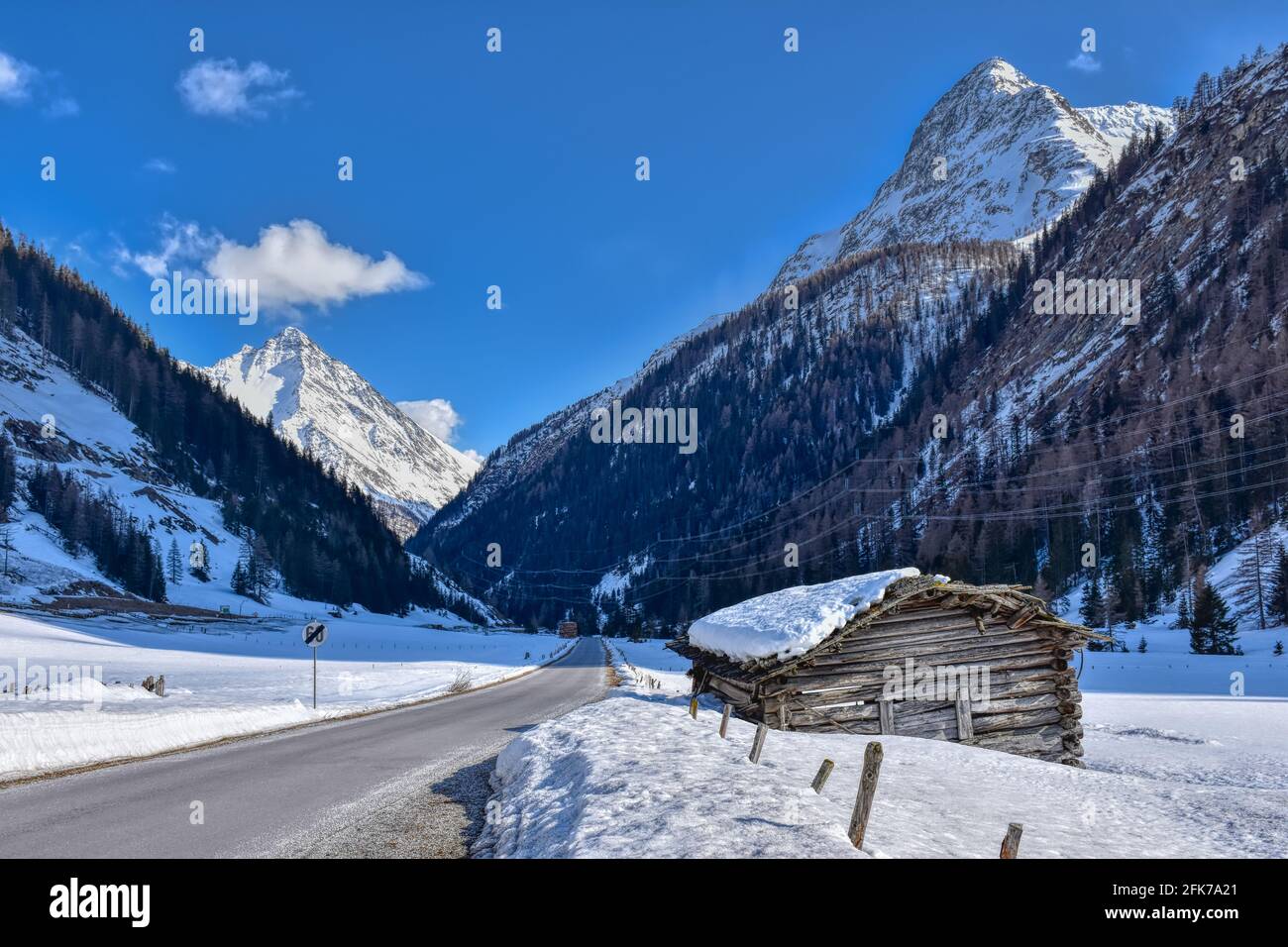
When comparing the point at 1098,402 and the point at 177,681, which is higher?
the point at 1098,402

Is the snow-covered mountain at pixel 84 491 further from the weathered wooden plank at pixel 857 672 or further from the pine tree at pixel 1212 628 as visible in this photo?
the pine tree at pixel 1212 628

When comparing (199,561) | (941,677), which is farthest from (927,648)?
(199,561)

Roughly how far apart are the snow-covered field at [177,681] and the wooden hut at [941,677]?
13668 mm

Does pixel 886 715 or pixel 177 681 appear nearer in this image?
pixel 886 715

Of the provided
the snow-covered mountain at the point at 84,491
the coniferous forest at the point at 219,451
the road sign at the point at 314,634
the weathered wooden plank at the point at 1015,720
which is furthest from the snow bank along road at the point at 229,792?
Result: the coniferous forest at the point at 219,451

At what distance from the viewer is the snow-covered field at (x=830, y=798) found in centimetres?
683

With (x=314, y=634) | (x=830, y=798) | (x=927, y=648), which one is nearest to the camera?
(x=830, y=798)

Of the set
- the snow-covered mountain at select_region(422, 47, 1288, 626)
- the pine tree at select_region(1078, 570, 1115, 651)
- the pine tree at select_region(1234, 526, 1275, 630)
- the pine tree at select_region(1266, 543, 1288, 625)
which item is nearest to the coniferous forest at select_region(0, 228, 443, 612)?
the snow-covered mountain at select_region(422, 47, 1288, 626)

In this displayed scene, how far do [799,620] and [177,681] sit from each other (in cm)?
3270

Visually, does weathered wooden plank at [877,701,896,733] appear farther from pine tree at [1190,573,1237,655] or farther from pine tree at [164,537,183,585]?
pine tree at [164,537,183,585]

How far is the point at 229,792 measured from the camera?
33.2 ft

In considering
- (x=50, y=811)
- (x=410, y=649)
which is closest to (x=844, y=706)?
(x=50, y=811)

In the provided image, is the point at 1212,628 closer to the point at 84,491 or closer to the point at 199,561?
the point at 199,561

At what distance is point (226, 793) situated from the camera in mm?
10070
